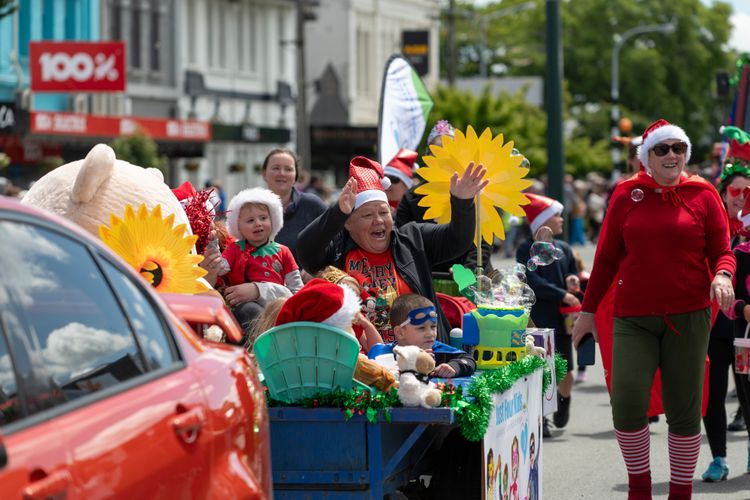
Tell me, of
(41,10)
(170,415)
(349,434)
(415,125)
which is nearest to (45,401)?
(170,415)

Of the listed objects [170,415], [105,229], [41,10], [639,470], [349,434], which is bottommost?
[639,470]

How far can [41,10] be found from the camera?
37.8 m

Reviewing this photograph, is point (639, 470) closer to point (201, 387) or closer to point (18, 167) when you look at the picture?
point (201, 387)

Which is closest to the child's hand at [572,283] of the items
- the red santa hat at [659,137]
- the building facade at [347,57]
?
the red santa hat at [659,137]

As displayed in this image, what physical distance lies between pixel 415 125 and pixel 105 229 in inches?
272

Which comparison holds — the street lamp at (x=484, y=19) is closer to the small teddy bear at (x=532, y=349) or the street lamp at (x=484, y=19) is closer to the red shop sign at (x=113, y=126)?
the red shop sign at (x=113, y=126)

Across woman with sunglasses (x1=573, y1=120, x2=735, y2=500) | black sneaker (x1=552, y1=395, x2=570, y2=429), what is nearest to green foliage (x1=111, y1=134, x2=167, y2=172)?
black sneaker (x1=552, y1=395, x2=570, y2=429)

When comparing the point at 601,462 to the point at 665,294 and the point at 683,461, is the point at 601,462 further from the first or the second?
the point at 665,294

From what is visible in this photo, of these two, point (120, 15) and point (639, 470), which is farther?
point (120, 15)

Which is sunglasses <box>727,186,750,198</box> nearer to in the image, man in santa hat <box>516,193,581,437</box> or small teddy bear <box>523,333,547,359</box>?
man in santa hat <box>516,193,581,437</box>

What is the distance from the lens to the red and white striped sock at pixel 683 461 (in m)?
7.26

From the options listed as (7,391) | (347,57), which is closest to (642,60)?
(347,57)

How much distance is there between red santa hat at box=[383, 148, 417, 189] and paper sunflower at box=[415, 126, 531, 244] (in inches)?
110

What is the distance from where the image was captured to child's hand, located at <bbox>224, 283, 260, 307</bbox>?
773cm
